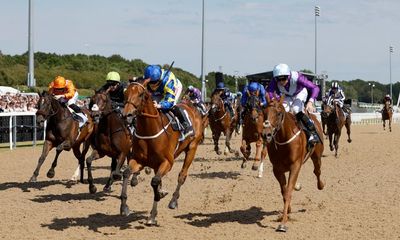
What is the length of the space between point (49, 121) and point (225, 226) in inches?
200

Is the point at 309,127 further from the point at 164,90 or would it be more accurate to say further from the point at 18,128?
the point at 18,128

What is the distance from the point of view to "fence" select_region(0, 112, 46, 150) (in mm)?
19875

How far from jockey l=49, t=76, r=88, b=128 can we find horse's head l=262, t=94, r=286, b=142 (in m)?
5.23

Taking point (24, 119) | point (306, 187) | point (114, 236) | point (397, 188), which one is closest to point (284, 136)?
point (114, 236)

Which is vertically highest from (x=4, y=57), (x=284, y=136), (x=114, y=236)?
(x=4, y=57)

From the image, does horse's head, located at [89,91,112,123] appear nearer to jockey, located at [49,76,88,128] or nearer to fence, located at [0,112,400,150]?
jockey, located at [49,76,88,128]

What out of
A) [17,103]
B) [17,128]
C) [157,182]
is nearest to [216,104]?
[17,128]

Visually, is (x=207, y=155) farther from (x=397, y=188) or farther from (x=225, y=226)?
(x=225, y=226)

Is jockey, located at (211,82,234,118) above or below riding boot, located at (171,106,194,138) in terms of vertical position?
above

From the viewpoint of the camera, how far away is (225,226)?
26.6 ft

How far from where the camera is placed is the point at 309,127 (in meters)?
8.91

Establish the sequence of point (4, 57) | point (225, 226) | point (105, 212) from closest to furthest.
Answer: point (225, 226) → point (105, 212) → point (4, 57)

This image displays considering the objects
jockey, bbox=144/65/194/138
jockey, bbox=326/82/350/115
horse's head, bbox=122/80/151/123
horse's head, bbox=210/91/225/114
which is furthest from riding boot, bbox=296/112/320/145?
jockey, bbox=326/82/350/115

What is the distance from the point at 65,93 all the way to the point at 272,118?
5679 millimetres
